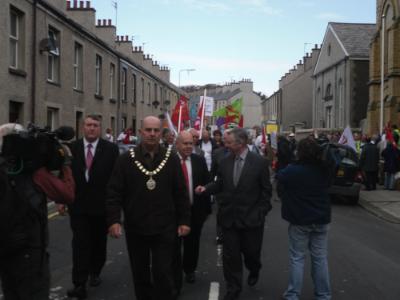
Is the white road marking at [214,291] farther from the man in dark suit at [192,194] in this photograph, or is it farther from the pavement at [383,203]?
Result: the pavement at [383,203]

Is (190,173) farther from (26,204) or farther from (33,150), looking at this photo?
(26,204)

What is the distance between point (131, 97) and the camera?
1323 inches

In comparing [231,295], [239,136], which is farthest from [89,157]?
[231,295]

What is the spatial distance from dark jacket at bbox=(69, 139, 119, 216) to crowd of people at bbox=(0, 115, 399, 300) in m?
Result: 0.01

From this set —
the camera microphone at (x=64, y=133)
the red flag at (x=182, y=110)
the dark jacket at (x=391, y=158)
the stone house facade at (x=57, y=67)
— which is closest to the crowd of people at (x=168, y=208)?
the camera microphone at (x=64, y=133)

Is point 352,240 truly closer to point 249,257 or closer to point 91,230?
point 249,257

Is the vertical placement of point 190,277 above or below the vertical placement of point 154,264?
below

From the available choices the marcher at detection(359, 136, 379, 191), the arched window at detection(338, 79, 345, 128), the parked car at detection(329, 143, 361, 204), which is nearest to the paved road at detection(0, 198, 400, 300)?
the parked car at detection(329, 143, 361, 204)

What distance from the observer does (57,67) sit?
20.0 metres

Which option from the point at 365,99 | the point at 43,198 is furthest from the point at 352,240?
the point at 365,99

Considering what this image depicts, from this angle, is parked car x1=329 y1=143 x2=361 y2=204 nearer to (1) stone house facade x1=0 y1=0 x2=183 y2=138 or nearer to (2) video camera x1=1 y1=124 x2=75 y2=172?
(1) stone house facade x1=0 y1=0 x2=183 y2=138

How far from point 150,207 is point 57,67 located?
642 inches

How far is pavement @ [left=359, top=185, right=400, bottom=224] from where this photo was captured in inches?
505

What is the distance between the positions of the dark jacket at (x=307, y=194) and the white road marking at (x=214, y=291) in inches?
50.4
